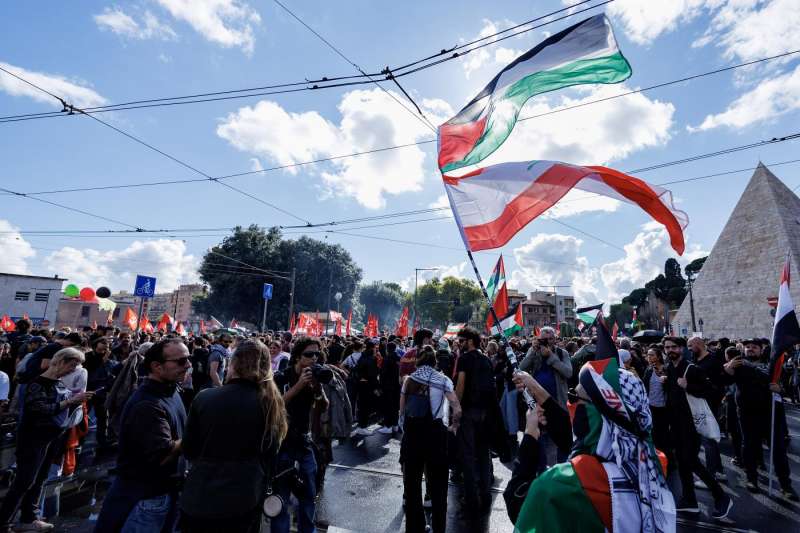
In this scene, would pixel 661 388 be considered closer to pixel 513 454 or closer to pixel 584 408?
pixel 513 454

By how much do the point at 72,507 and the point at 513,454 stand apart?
629cm

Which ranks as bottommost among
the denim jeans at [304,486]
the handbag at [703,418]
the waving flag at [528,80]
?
the denim jeans at [304,486]

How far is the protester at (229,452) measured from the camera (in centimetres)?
234

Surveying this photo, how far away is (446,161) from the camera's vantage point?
453cm

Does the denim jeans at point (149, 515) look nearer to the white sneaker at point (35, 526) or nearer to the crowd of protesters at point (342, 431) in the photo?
the crowd of protesters at point (342, 431)

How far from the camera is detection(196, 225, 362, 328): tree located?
3969 centimetres

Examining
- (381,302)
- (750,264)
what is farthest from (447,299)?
→ (750,264)

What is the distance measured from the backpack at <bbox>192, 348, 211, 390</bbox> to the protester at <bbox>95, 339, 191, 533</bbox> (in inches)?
227

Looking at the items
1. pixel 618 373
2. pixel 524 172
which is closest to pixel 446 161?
pixel 524 172

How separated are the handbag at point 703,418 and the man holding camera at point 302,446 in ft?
15.6

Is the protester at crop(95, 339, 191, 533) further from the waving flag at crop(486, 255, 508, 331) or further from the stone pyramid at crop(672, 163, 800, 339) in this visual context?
the stone pyramid at crop(672, 163, 800, 339)

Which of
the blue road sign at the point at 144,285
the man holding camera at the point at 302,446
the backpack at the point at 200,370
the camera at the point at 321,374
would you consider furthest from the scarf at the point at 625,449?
the blue road sign at the point at 144,285

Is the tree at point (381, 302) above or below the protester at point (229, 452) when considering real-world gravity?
above

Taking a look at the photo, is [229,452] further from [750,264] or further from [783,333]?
[750,264]
